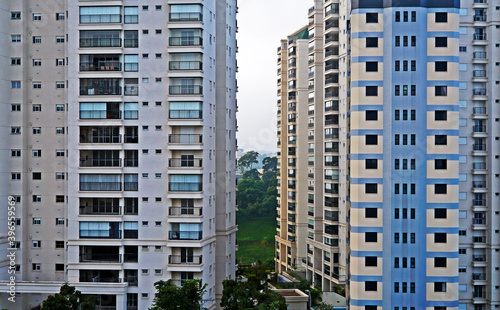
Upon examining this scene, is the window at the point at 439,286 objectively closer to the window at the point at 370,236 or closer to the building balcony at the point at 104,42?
the window at the point at 370,236

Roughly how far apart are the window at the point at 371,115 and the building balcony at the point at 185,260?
11351 millimetres

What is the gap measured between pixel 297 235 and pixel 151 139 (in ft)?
76.7

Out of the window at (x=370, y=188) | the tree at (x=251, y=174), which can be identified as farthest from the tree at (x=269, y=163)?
the window at (x=370, y=188)

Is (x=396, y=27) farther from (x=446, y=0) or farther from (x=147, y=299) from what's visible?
(x=147, y=299)

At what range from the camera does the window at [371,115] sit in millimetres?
28109

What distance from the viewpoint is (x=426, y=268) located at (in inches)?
1088

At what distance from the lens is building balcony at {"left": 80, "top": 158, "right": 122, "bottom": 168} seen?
27984mm

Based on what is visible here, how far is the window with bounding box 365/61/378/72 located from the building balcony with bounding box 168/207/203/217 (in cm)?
1147

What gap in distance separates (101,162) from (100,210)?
2524mm

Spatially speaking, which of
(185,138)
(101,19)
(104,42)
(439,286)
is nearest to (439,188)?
(439,286)

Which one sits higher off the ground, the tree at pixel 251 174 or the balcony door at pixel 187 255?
the tree at pixel 251 174

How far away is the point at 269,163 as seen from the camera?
8550 centimetres

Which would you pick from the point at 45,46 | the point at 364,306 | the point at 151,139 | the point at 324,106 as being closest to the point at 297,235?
the point at 324,106

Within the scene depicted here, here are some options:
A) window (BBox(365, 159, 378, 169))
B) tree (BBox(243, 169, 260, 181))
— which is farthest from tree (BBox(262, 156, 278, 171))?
window (BBox(365, 159, 378, 169))
